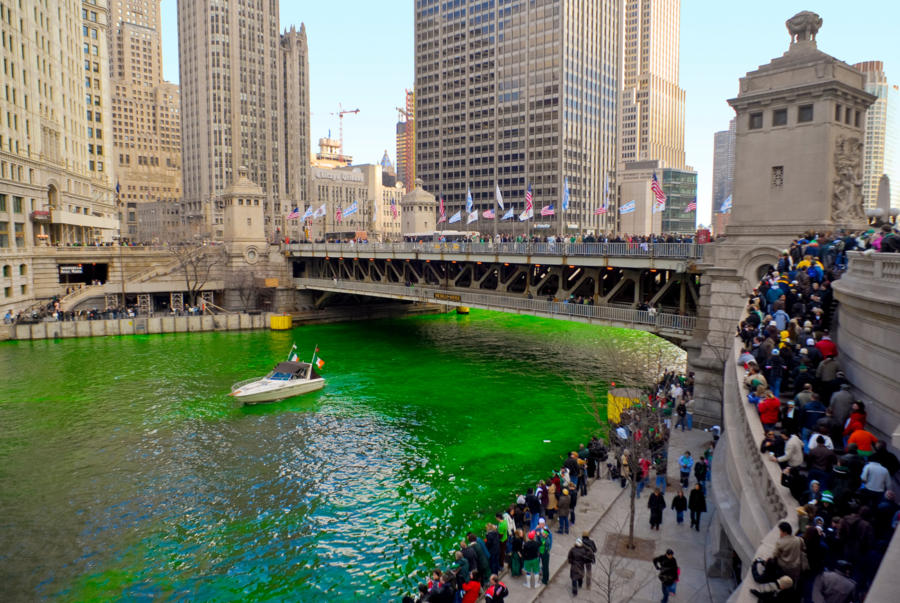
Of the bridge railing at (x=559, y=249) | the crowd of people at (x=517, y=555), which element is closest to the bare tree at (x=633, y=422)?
the crowd of people at (x=517, y=555)

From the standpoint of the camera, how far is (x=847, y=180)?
82.3ft

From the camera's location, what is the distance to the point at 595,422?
31.9m

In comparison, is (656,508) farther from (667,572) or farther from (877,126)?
(877,126)

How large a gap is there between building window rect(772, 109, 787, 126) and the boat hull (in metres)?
28.1

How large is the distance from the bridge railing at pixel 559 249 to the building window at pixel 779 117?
6.39 meters

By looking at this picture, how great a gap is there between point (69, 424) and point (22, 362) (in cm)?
1782

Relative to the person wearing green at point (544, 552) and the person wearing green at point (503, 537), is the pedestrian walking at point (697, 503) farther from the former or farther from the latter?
the person wearing green at point (503, 537)

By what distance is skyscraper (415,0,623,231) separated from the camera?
451 feet

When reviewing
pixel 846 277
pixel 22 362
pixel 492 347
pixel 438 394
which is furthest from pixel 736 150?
pixel 22 362

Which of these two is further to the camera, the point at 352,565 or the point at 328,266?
the point at 328,266

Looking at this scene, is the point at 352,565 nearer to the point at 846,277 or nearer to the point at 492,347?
the point at 846,277

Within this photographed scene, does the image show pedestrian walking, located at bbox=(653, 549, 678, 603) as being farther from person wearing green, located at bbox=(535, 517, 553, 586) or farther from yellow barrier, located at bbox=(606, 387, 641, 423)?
yellow barrier, located at bbox=(606, 387, 641, 423)

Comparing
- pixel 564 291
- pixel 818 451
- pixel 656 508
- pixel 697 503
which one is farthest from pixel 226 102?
pixel 818 451

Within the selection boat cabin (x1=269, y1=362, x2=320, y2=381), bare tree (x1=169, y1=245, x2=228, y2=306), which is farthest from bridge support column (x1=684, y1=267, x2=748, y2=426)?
bare tree (x1=169, y1=245, x2=228, y2=306)
